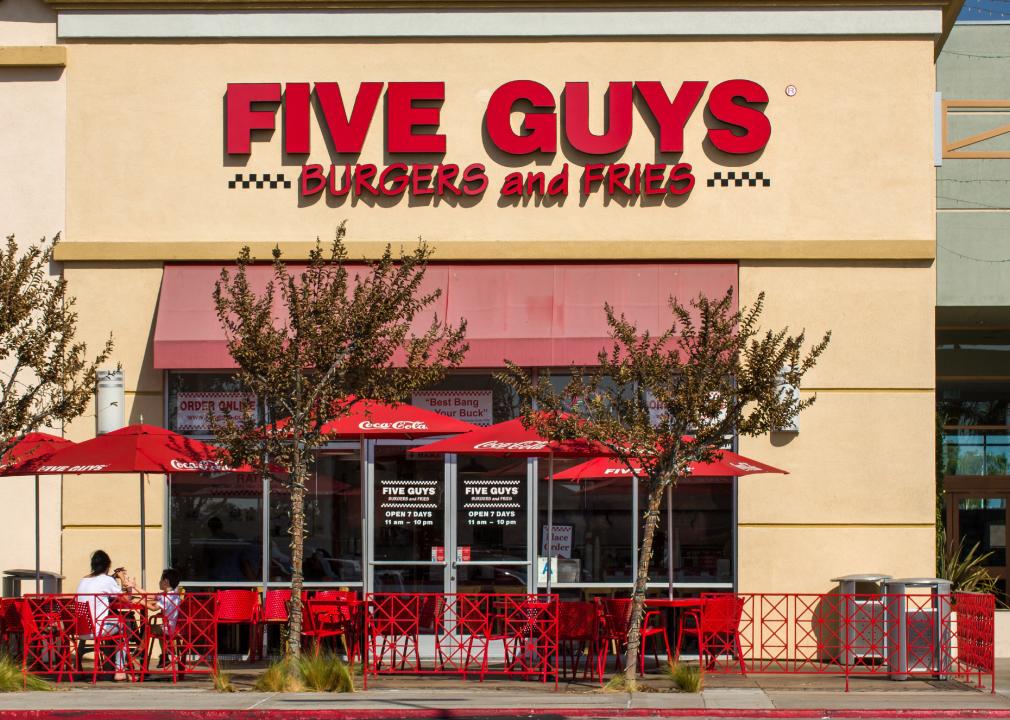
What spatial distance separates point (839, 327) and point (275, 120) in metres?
7.95

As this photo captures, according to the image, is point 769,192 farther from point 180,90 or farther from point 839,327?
point 180,90

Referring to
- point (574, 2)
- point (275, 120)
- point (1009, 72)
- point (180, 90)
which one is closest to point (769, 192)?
point (574, 2)

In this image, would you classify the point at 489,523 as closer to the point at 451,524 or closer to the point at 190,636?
the point at 451,524

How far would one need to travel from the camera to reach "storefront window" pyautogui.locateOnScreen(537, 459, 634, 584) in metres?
18.0

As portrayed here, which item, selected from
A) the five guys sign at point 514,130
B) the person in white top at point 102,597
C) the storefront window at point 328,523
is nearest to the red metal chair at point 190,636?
the person in white top at point 102,597

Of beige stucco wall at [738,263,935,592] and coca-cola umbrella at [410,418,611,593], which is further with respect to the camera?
beige stucco wall at [738,263,935,592]

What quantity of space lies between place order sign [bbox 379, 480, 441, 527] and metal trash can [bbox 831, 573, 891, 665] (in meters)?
5.21

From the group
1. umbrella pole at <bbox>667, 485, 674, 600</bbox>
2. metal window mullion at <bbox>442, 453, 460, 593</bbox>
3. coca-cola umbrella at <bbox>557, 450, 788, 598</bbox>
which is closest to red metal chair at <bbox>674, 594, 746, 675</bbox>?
umbrella pole at <bbox>667, 485, 674, 600</bbox>

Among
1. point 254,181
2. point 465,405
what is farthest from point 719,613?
point 254,181

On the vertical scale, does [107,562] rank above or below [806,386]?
below

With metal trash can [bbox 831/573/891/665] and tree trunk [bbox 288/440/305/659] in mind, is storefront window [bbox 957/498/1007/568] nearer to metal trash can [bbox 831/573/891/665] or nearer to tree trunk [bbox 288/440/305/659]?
metal trash can [bbox 831/573/891/665]

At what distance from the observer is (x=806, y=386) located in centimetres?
1797

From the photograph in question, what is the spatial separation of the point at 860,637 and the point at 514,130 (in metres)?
7.81

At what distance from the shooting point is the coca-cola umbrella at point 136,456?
1507 cm
